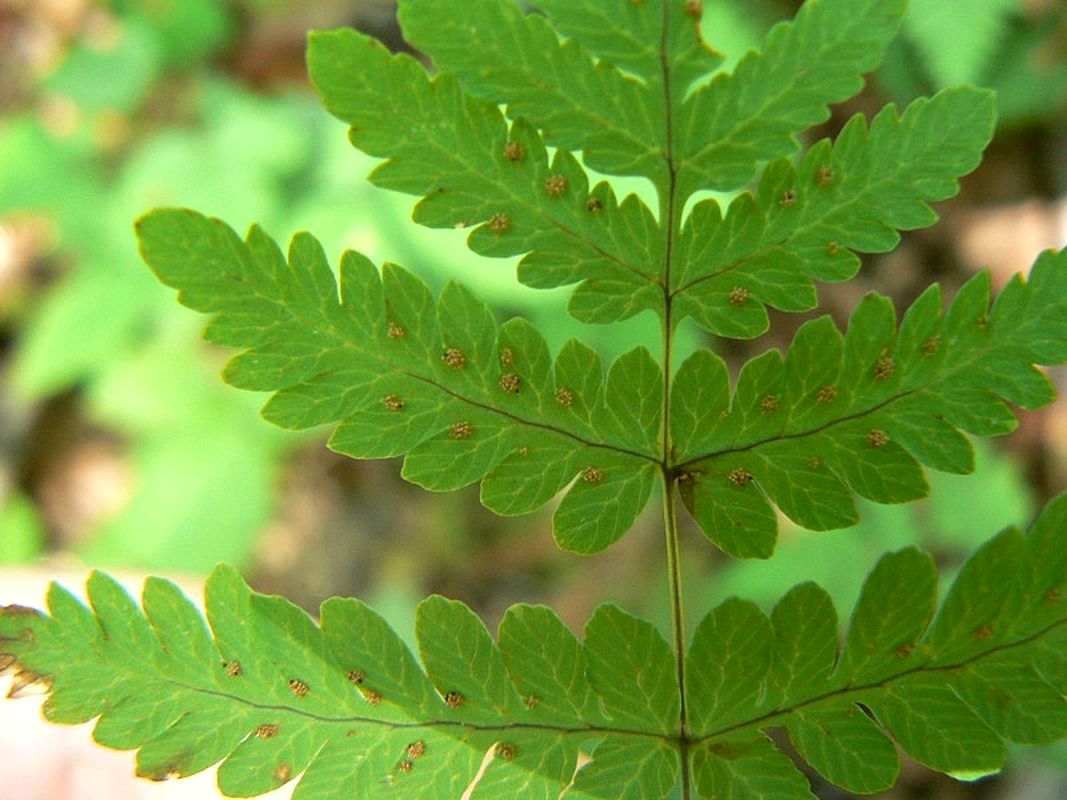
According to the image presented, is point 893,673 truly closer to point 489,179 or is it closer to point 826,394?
point 826,394

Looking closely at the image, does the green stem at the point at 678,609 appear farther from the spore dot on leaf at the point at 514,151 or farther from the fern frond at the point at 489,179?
the spore dot on leaf at the point at 514,151

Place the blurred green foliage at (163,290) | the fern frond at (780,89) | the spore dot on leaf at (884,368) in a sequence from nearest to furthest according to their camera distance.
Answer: the fern frond at (780,89) < the spore dot on leaf at (884,368) < the blurred green foliage at (163,290)

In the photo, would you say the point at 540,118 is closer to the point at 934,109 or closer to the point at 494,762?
the point at 934,109

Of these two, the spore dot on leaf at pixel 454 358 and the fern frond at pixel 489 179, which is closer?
the fern frond at pixel 489 179

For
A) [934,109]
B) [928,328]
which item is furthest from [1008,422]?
[934,109]

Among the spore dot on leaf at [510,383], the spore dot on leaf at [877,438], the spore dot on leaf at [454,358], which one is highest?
the spore dot on leaf at [454,358]

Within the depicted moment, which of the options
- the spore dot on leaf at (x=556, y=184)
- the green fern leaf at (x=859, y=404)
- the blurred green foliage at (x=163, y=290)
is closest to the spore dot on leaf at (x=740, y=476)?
the green fern leaf at (x=859, y=404)
